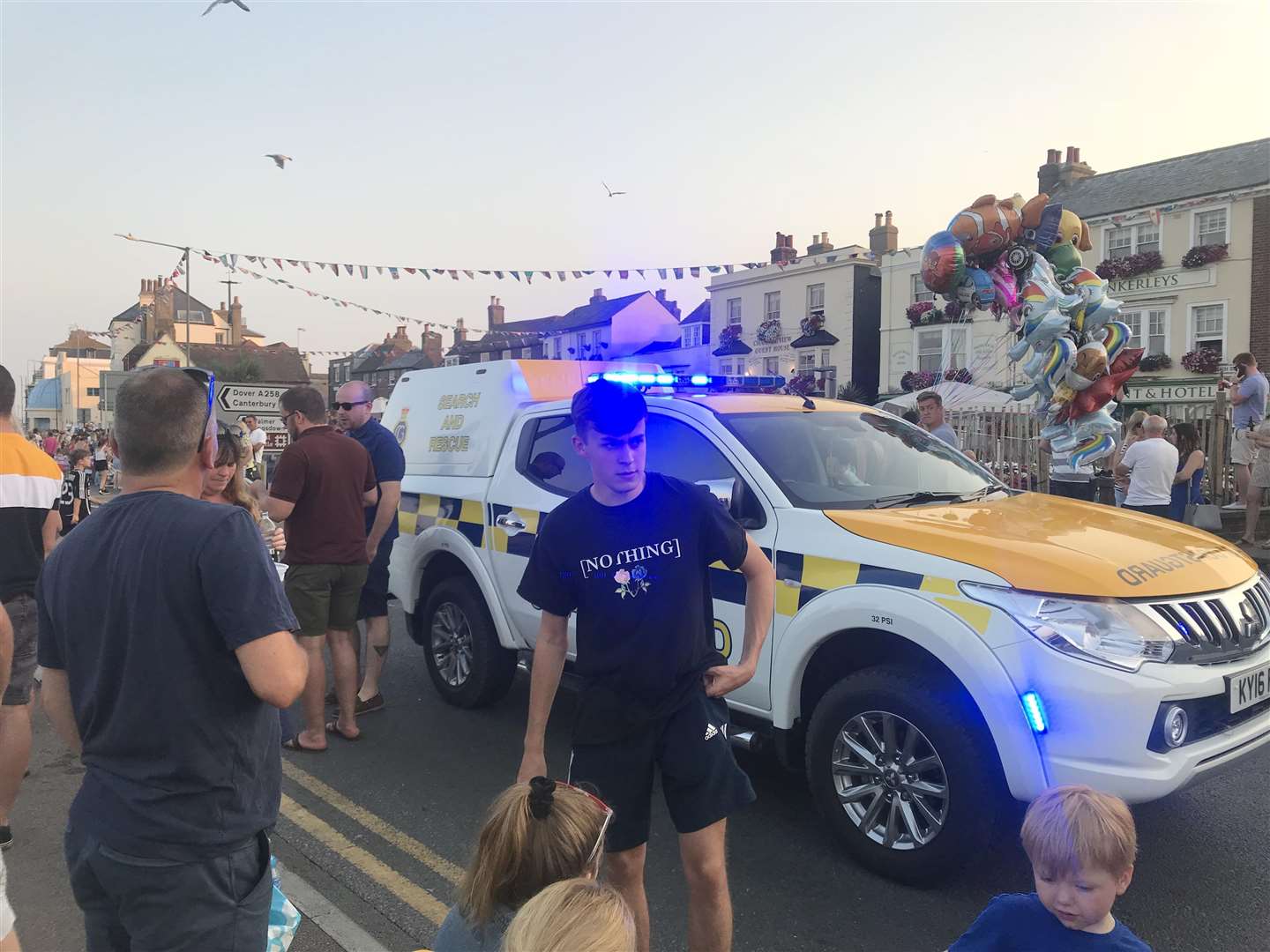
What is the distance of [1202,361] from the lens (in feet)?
85.7

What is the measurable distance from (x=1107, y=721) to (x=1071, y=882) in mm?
1192

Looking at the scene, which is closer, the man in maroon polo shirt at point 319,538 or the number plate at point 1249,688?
the number plate at point 1249,688

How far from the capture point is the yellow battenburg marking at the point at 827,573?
3441 mm

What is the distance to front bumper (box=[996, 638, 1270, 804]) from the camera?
2.83 metres

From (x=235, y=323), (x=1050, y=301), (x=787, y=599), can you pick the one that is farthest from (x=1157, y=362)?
(x=235, y=323)

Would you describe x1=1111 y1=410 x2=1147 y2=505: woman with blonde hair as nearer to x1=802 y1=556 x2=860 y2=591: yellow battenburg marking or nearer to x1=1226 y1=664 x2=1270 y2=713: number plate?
x1=1226 y1=664 x2=1270 y2=713: number plate

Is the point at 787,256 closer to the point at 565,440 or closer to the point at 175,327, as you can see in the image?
the point at 565,440

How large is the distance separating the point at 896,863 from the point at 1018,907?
145cm

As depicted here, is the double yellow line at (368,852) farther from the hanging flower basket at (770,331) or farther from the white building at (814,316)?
the hanging flower basket at (770,331)

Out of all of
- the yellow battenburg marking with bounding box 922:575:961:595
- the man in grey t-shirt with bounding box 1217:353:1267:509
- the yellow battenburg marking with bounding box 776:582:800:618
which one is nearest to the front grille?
the yellow battenburg marking with bounding box 922:575:961:595

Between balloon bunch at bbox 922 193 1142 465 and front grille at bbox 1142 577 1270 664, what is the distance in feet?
21.0

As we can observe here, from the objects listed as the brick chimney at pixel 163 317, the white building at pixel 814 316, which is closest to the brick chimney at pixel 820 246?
the white building at pixel 814 316

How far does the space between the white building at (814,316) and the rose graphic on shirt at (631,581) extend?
32.1 meters

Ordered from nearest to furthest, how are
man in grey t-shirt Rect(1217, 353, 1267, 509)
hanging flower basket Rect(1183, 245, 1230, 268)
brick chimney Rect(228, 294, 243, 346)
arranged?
1. man in grey t-shirt Rect(1217, 353, 1267, 509)
2. hanging flower basket Rect(1183, 245, 1230, 268)
3. brick chimney Rect(228, 294, 243, 346)
